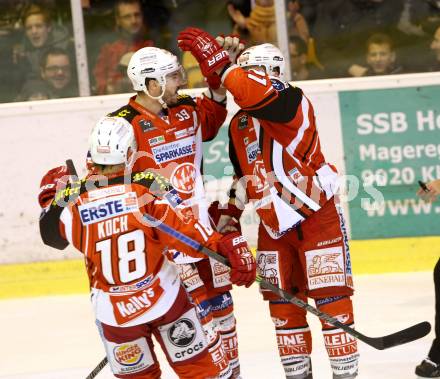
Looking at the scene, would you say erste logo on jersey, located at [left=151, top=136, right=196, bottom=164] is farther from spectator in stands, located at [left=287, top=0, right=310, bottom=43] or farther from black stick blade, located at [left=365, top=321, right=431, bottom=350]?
spectator in stands, located at [left=287, top=0, right=310, bottom=43]

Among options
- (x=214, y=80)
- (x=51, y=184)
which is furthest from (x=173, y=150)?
(x=51, y=184)

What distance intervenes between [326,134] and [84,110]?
1585 mm

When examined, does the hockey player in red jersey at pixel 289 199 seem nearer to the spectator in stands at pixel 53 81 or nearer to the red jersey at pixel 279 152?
the red jersey at pixel 279 152

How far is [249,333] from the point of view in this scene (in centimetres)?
→ 648

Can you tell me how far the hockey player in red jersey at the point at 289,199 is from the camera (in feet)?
16.3

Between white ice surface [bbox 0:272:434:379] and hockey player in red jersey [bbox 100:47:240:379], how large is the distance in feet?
2.26

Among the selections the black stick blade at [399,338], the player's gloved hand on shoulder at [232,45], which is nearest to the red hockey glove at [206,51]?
the player's gloved hand on shoulder at [232,45]

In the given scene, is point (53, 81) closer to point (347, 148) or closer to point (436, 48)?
point (347, 148)

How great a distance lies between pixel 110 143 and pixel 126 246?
383 millimetres

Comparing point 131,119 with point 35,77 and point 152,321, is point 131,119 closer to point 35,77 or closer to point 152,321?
point 152,321

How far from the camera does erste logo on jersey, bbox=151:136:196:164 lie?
515 cm

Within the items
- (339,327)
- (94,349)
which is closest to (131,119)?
(339,327)

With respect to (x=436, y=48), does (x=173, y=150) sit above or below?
below

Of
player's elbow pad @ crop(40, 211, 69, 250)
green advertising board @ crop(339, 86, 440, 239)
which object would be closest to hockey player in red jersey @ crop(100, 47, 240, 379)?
player's elbow pad @ crop(40, 211, 69, 250)
